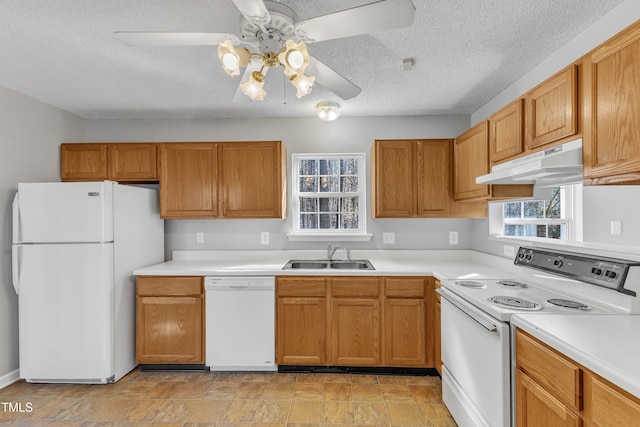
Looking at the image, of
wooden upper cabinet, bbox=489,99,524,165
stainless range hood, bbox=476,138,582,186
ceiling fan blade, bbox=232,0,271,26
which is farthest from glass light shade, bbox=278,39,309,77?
wooden upper cabinet, bbox=489,99,524,165

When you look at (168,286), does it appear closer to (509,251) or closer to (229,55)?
(229,55)

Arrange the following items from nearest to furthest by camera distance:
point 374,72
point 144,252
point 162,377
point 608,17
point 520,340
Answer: point 520,340 → point 608,17 → point 374,72 → point 162,377 → point 144,252

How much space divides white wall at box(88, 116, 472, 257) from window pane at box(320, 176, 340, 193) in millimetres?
307

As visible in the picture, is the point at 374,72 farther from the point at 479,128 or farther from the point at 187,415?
the point at 187,415

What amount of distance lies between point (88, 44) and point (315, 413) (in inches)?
112

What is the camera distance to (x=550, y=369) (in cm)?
123

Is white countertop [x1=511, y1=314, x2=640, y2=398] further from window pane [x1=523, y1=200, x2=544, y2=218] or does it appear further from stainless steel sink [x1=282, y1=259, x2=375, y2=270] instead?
stainless steel sink [x1=282, y1=259, x2=375, y2=270]

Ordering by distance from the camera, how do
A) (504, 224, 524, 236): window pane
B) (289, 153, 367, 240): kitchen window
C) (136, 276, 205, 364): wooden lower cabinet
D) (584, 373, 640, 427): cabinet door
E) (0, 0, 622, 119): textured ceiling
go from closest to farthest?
(584, 373, 640, 427): cabinet door < (0, 0, 622, 119): textured ceiling < (504, 224, 524, 236): window pane < (136, 276, 205, 364): wooden lower cabinet < (289, 153, 367, 240): kitchen window

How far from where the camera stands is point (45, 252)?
8.20 ft

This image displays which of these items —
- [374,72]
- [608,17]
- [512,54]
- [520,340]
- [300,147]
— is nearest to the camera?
[520,340]

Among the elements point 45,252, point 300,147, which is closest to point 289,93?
point 300,147

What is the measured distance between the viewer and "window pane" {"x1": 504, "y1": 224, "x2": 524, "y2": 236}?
2623 millimetres

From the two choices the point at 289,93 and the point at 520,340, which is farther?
the point at 289,93

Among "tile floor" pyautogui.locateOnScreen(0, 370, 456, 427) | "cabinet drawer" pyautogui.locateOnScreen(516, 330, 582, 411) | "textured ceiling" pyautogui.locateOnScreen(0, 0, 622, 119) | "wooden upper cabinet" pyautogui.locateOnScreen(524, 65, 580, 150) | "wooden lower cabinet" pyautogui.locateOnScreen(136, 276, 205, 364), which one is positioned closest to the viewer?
"cabinet drawer" pyautogui.locateOnScreen(516, 330, 582, 411)
